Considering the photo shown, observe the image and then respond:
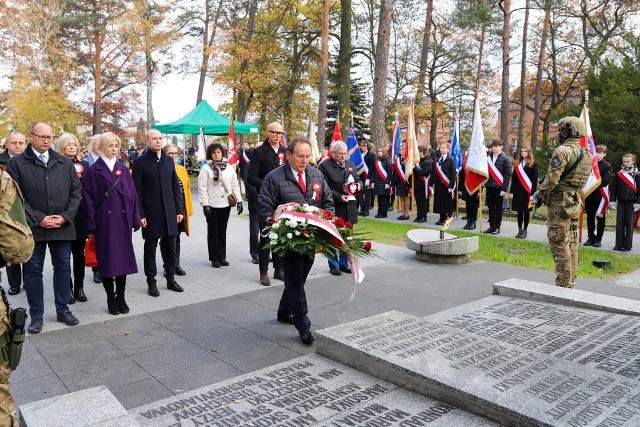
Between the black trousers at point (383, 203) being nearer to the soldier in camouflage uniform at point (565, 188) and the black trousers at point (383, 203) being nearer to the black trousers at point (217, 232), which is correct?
the black trousers at point (217, 232)

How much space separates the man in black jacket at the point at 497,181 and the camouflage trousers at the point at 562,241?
6.17m

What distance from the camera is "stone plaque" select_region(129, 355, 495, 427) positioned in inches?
139

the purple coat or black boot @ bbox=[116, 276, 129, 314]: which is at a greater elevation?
the purple coat

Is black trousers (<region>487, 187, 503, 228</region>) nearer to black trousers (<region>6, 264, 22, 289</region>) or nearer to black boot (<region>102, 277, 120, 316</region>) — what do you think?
black boot (<region>102, 277, 120, 316</region>)

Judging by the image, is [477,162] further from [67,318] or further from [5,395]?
[5,395]

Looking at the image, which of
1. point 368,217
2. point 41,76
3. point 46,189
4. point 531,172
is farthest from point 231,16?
point 46,189

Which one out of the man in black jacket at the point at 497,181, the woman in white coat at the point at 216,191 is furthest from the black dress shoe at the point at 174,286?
the man in black jacket at the point at 497,181

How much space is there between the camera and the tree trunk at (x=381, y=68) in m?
17.5

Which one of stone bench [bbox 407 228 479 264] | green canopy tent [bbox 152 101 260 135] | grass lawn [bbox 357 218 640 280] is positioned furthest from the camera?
green canopy tent [bbox 152 101 260 135]

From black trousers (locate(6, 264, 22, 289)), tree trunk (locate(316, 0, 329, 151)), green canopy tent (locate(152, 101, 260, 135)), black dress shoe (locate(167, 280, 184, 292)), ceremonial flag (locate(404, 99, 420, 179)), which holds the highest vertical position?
tree trunk (locate(316, 0, 329, 151))

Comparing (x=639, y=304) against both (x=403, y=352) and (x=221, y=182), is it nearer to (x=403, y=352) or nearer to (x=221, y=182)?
(x=403, y=352)

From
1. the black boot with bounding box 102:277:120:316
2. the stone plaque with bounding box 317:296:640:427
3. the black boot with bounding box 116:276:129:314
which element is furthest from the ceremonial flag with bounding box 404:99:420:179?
the black boot with bounding box 102:277:120:316

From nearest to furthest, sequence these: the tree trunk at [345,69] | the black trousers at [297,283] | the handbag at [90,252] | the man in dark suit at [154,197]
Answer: the black trousers at [297,283], the handbag at [90,252], the man in dark suit at [154,197], the tree trunk at [345,69]

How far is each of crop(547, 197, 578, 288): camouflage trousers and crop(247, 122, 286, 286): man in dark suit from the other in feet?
12.1
